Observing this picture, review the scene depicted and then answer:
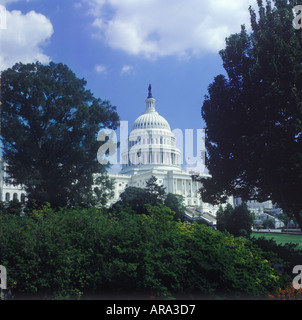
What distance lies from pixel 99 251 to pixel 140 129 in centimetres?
11010

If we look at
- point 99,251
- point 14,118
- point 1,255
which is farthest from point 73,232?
point 14,118

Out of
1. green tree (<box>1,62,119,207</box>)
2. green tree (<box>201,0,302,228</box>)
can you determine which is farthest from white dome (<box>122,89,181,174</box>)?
green tree (<box>201,0,302,228</box>)

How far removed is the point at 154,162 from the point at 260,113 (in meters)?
Answer: 99.1

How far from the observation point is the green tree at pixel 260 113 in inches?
650

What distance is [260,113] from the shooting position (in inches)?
686

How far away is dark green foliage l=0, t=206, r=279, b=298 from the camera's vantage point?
9.22 m

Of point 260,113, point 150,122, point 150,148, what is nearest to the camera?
point 260,113

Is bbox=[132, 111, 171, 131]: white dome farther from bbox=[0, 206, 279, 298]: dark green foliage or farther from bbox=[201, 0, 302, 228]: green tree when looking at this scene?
bbox=[0, 206, 279, 298]: dark green foliage

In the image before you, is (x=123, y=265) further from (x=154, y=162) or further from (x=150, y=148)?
(x=154, y=162)

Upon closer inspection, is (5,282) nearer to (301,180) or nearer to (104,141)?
(301,180)

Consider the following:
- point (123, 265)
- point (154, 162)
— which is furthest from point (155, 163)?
point (123, 265)

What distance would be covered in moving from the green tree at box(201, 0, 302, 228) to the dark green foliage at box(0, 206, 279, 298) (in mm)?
7369

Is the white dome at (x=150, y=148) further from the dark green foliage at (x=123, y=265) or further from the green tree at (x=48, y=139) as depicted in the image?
the dark green foliage at (x=123, y=265)

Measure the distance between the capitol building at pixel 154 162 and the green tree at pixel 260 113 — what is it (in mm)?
86212
